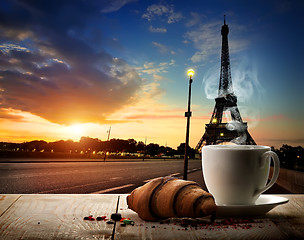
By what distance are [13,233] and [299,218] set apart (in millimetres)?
1020

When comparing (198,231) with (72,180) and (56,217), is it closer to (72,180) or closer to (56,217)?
(56,217)

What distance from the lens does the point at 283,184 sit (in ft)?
32.3

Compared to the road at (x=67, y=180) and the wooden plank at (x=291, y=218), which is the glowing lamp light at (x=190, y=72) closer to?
the road at (x=67, y=180)

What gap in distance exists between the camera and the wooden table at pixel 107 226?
0.74 metres

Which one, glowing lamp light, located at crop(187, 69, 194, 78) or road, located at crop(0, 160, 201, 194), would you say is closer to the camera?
road, located at crop(0, 160, 201, 194)

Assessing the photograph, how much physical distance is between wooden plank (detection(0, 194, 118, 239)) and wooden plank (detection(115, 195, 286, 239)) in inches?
3.1

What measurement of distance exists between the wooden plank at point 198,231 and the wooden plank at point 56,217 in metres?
0.08

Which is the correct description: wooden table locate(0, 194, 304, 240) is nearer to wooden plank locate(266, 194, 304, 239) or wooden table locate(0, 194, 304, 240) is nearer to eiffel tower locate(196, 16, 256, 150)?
wooden plank locate(266, 194, 304, 239)

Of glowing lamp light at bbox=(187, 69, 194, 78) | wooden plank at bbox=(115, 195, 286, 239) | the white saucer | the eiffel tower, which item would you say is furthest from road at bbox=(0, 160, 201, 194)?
Answer: the eiffel tower

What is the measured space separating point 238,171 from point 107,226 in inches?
22.5

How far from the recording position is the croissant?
81 centimetres

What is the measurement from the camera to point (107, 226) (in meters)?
0.82

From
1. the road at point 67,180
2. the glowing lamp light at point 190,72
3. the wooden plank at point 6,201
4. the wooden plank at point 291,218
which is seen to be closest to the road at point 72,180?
the road at point 67,180

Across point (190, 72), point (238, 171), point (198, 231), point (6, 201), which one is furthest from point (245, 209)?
point (190, 72)
